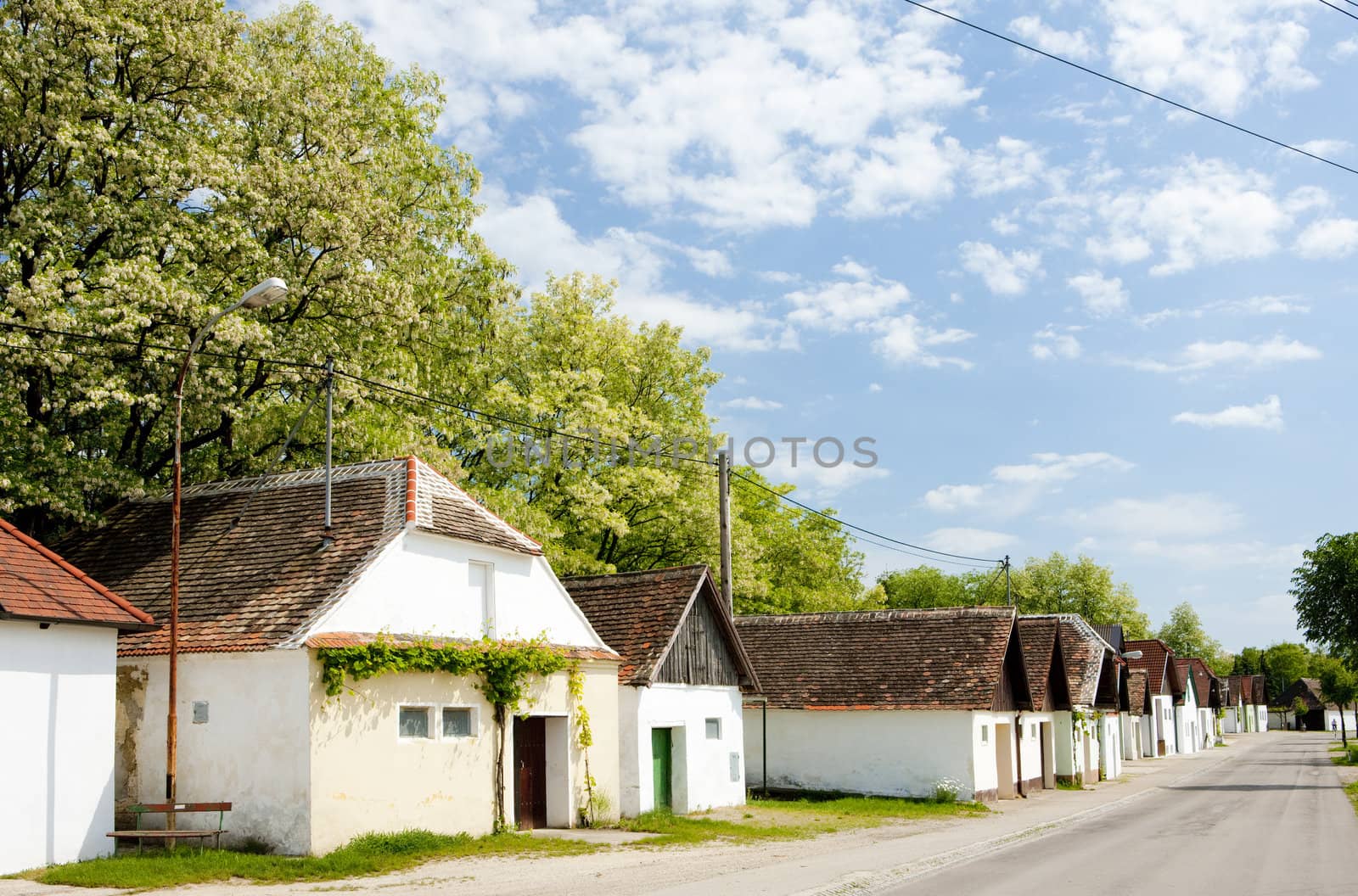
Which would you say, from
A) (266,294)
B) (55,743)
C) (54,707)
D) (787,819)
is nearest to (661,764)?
(787,819)

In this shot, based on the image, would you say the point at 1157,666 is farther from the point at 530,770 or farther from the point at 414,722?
the point at 414,722

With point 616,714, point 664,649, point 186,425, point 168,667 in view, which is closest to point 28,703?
point 168,667

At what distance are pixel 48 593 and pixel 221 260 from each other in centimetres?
1043

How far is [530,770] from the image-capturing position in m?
23.8

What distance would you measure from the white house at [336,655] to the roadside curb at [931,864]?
25.7ft

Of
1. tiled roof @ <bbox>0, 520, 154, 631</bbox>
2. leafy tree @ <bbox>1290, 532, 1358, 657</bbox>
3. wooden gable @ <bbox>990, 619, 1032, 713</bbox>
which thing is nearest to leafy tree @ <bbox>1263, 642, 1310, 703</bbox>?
leafy tree @ <bbox>1290, 532, 1358, 657</bbox>

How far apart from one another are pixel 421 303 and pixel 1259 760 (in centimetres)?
5209

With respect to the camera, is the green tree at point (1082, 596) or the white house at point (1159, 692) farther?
Answer: the green tree at point (1082, 596)

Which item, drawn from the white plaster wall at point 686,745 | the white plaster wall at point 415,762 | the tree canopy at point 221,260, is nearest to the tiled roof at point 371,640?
the white plaster wall at point 415,762

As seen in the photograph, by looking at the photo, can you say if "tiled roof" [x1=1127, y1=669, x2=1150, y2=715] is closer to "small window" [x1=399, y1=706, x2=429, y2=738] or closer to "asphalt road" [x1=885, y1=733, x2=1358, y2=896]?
"asphalt road" [x1=885, y1=733, x2=1358, y2=896]

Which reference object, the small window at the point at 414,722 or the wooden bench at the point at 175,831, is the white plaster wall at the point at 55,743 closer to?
the wooden bench at the point at 175,831

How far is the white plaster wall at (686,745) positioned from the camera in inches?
1011

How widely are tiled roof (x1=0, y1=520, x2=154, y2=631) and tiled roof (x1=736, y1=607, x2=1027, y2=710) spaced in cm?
2027

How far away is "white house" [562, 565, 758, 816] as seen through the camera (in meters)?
25.9
